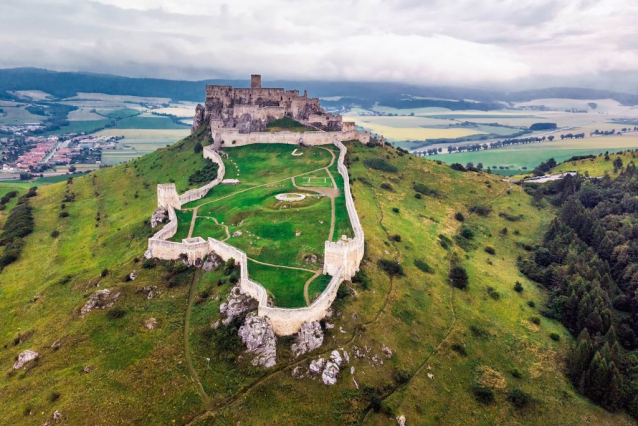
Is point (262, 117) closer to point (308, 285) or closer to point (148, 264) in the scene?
point (148, 264)

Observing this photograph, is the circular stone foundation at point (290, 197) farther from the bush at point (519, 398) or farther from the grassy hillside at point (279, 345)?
the bush at point (519, 398)

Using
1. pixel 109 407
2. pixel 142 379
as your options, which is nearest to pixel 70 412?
pixel 109 407

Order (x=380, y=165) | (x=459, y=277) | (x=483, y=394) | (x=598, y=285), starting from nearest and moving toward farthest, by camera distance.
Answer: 1. (x=483, y=394)
2. (x=459, y=277)
3. (x=598, y=285)
4. (x=380, y=165)

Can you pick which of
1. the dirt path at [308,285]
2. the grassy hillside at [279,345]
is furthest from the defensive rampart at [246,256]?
the grassy hillside at [279,345]

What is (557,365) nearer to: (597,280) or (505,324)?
(505,324)

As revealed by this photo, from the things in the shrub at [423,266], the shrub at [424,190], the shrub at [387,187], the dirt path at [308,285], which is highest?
the shrub at [387,187]

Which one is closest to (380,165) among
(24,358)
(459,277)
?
(459,277)
